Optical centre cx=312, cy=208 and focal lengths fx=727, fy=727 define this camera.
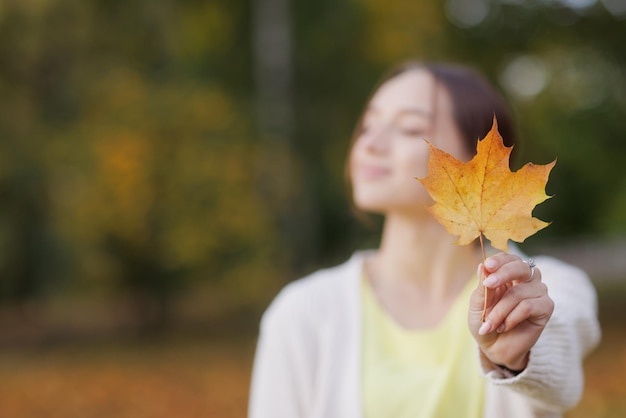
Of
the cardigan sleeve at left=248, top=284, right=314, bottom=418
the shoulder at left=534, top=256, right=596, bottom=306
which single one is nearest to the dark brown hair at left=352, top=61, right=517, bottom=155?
the shoulder at left=534, top=256, right=596, bottom=306

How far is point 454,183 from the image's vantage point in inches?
48.4

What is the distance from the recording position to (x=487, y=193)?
1.23 m

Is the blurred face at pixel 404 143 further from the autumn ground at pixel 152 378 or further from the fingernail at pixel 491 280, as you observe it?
the autumn ground at pixel 152 378

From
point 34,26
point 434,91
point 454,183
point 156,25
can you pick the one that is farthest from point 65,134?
point 454,183

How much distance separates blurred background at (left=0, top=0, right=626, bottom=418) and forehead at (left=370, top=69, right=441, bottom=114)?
491 centimetres

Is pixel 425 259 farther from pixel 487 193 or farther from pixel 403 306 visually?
pixel 487 193

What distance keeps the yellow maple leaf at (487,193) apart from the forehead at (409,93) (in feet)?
2.54

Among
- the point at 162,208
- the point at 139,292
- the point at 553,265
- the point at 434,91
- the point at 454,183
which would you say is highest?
the point at 434,91

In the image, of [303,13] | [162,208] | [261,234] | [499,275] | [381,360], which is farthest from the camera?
[303,13]

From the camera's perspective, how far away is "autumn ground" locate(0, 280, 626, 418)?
6.52 m

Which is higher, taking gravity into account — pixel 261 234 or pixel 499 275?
pixel 499 275

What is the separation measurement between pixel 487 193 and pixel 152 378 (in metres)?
7.06

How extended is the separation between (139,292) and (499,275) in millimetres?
9225

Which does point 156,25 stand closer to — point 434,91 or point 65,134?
point 65,134
